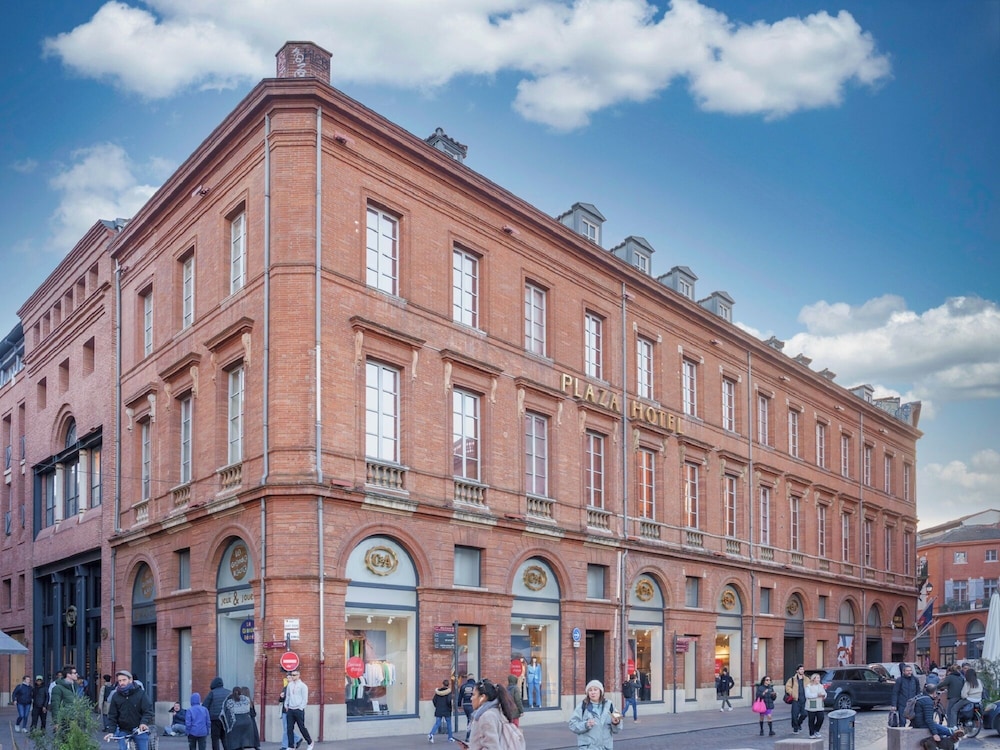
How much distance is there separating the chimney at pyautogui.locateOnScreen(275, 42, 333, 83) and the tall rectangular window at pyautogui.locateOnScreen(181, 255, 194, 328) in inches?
248

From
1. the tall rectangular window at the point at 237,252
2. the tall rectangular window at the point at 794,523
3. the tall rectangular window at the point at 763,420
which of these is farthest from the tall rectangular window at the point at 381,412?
the tall rectangular window at the point at 794,523

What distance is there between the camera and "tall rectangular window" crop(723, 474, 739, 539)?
41.4 metres

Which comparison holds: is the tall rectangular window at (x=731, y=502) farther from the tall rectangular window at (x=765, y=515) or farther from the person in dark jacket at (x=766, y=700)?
the person in dark jacket at (x=766, y=700)

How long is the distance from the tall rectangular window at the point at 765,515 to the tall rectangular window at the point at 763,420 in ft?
6.54

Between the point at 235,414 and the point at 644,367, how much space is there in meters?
15.4

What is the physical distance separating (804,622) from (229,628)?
28.1m

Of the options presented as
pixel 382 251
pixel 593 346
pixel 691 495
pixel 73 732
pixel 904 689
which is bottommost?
pixel 904 689

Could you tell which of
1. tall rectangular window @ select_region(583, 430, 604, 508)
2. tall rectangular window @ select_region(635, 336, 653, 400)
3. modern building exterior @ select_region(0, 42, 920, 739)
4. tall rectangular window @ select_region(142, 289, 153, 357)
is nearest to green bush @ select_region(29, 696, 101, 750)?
modern building exterior @ select_region(0, 42, 920, 739)

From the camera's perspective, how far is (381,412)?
26.5 meters

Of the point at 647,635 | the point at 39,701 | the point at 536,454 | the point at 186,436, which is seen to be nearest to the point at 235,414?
the point at 186,436

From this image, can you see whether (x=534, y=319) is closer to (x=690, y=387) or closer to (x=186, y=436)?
(x=690, y=387)

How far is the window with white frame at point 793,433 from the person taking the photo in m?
47.6

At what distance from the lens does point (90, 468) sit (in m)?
35.8

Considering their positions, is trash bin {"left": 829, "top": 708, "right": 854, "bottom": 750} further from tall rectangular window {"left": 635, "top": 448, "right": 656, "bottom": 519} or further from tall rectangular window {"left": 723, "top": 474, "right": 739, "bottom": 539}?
tall rectangular window {"left": 723, "top": 474, "right": 739, "bottom": 539}
